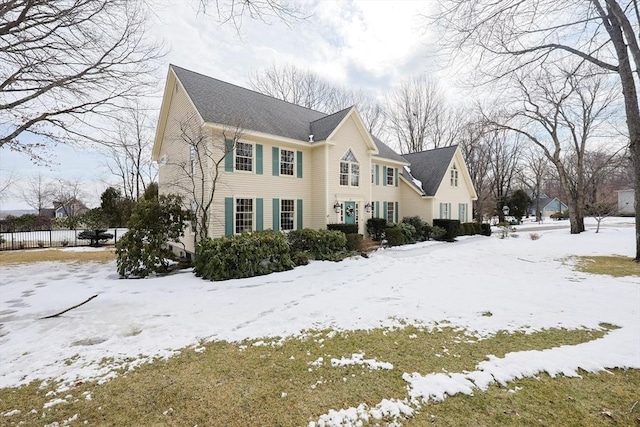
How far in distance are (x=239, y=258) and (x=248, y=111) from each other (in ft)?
25.9

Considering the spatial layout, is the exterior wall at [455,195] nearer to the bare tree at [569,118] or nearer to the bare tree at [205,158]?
the bare tree at [569,118]

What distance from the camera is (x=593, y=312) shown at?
541cm

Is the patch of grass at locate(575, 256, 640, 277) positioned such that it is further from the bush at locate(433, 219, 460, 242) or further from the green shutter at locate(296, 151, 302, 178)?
the green shutter at locate(296, 151, 302, 178)

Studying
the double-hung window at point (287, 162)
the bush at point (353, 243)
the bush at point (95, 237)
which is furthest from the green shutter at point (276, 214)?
the bush at point (95, 237)

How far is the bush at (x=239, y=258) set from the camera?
8.68 metres

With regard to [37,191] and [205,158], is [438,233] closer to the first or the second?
[205,158]

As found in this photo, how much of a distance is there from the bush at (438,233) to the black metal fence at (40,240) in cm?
2114

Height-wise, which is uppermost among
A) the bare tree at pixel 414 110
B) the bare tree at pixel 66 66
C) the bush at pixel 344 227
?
the bare tree at pixel 414 110

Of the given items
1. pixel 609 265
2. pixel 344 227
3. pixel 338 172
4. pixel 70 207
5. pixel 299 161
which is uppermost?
pixel 299 161

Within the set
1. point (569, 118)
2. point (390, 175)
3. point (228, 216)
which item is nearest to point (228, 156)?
point (228, 216)

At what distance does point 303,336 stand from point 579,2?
12056 mm

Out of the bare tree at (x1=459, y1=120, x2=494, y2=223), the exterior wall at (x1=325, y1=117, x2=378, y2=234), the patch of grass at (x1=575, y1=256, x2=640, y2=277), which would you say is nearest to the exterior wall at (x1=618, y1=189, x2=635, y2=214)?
the bare tree at (x1=459, y1=120, x2=494, y2=223)

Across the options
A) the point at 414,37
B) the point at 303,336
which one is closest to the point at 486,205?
the point at 414,37

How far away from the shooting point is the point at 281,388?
3156 mm
